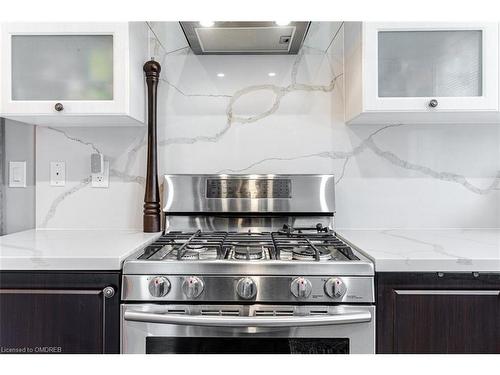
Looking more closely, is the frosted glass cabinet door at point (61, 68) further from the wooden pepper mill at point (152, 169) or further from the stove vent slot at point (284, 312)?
the stove vent slot at point (284, 312)

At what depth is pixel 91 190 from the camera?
1.87 metres

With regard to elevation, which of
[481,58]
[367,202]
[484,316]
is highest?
[481,58]

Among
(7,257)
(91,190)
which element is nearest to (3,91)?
(91,190)

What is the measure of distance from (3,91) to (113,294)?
968mm

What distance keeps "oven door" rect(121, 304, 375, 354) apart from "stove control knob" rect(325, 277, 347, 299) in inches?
1.6

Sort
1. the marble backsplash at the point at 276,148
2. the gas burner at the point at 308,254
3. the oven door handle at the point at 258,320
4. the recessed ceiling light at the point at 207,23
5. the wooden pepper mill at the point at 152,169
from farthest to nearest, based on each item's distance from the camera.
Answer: the marble backsplash at the point at 276,148 → the wooden pepper mill at the point at 152,169 → the recessed ceiling light at the point at 207,23 → the gas burner at the point at 308,254 → the oven door handle at the point at 258,320

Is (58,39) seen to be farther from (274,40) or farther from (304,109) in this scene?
(304,109)

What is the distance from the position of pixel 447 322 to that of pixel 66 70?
1.66m

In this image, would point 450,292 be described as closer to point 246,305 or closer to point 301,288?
point 301,288

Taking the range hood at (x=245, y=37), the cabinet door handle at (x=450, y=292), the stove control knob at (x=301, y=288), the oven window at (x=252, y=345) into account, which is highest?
the range hood at (x=245, y=37)

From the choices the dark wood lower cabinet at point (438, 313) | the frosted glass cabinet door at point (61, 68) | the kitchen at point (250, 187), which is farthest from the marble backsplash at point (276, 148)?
the dark wood lower cabinet at point (438, 313)

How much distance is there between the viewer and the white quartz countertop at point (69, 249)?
1.18 meters

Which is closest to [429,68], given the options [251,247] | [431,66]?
[431,66]

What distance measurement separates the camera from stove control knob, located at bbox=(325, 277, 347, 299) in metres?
1.16
